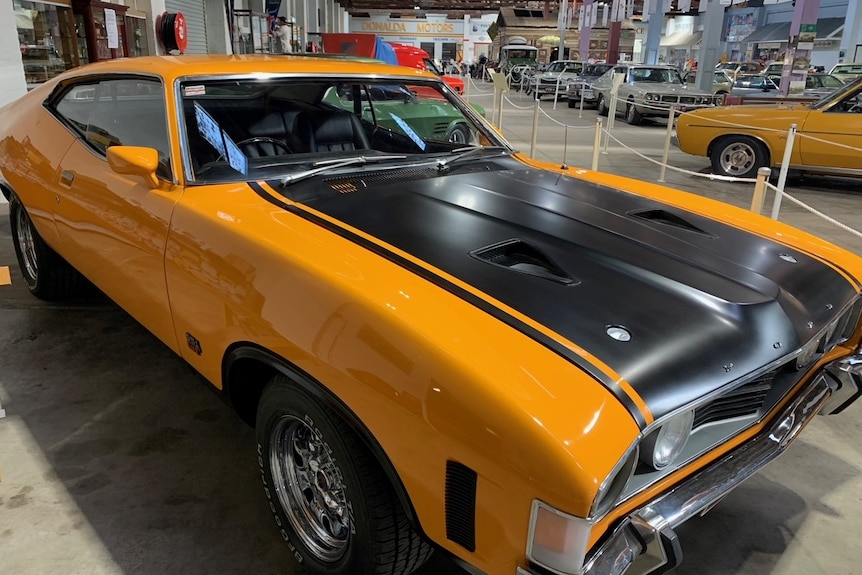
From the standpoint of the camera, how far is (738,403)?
1.77 metres

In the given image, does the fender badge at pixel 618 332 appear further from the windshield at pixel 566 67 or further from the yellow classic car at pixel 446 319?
the windshield at pixel 566 67

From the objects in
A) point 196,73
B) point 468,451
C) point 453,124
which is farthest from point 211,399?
point 453,124

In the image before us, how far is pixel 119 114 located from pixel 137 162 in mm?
876

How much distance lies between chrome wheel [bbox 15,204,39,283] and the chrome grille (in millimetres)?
3683

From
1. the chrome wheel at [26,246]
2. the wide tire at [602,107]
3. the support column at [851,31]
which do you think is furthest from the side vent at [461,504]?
the support column at [851,31]

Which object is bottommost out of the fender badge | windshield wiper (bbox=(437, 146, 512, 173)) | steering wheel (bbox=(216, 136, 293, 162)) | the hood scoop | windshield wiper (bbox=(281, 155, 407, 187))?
the fender badge

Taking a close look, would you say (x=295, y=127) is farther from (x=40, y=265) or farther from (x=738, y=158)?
(x=738, y=158)

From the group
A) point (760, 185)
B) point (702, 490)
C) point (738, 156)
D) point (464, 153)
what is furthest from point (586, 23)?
point (702, 490)

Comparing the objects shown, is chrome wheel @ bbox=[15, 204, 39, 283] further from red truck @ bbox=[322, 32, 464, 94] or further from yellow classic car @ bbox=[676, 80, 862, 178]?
red truck @ bbox=[322, 32, 464, 94]

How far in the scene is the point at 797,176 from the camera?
9.30 metres

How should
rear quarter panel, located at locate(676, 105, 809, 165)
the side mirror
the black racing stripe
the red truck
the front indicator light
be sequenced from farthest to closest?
the red truck, rear quarter panel, located at locate(676, 105, 809, 165), the side mirror, the front indicator light, the black racing stripe

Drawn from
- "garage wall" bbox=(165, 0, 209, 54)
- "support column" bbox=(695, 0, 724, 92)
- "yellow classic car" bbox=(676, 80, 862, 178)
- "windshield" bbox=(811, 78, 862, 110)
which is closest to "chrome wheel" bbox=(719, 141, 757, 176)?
"yellow classic car" bbox=(676, 80, 862, 178)

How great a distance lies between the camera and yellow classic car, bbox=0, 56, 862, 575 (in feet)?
4.51

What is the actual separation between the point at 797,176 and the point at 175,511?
9.63 metres
